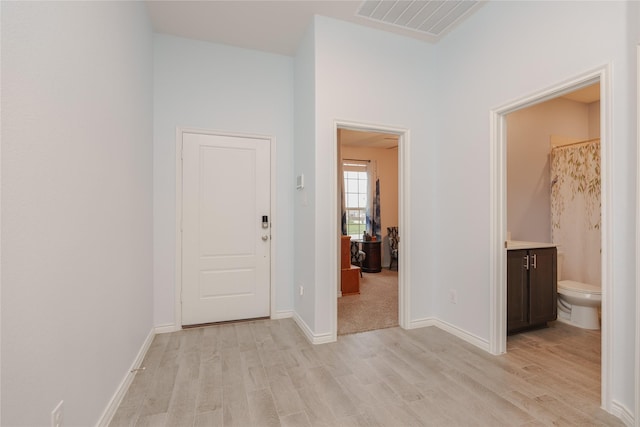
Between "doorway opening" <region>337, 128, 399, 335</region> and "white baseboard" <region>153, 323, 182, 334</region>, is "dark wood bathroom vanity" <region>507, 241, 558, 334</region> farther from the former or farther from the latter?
"white baseboard" <region>153, 323, 182, 334</region>

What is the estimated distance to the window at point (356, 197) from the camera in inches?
278

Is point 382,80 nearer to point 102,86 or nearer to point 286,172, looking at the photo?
point 286,172

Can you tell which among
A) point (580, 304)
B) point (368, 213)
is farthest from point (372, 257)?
point (580, 304)

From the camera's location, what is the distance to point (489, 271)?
8.72ft

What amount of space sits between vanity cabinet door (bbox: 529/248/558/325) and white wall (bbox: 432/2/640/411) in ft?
2.36

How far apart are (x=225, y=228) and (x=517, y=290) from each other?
3057mm

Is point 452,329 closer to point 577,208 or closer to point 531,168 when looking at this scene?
point 577,208

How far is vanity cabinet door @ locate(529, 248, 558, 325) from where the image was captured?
119 inches

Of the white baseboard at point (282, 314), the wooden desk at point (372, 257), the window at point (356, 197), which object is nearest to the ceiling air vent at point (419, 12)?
the white baseboard at point (282, 314)

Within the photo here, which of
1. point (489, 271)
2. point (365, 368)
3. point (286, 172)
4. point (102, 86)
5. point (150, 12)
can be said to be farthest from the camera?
point (286, 172)

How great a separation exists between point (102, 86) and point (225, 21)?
66.5 inches

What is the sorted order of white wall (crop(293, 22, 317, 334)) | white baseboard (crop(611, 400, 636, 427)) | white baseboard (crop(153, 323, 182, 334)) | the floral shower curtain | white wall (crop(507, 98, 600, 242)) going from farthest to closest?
white wall (crop(507, 98, 600, 242))
the floral shower curtain
white baseboard (crop(153, 323, 182, 334))
white wall (crop(293, 22, 317, 334))
white baseboard (crop(611, 400, 636, 427))

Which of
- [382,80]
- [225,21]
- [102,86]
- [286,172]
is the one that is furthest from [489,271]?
[225,21]

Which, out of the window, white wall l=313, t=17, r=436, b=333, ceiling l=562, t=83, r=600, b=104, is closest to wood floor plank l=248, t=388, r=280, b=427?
white wall l=313, t=17, r=436, b=333
